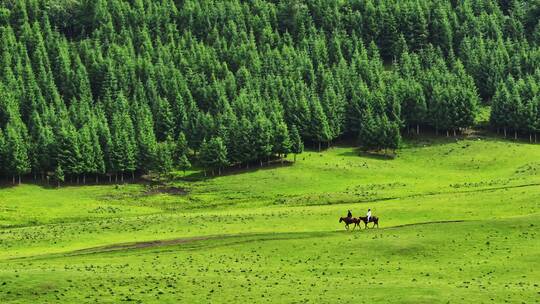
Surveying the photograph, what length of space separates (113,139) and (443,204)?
93.9 m

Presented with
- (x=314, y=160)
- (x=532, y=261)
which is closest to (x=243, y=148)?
(x=314, y=160)

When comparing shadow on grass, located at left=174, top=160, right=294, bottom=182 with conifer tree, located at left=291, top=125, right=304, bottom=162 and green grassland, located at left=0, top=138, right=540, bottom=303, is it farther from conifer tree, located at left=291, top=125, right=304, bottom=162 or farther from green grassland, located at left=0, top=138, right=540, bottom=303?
green grassland, located at left=0, top=138, right=540, bottom=303

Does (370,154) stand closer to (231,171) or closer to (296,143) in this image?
(296,143)

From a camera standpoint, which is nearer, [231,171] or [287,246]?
[287,246]

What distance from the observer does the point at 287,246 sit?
8931 centimetres

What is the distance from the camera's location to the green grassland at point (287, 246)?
7250cm

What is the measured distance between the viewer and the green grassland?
72.5 m

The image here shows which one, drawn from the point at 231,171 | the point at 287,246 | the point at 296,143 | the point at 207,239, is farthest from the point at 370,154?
the point at 287,246

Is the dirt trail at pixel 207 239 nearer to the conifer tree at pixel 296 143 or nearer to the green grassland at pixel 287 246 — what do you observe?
the green grassland at pixel 287 246

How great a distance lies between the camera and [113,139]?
187 metres

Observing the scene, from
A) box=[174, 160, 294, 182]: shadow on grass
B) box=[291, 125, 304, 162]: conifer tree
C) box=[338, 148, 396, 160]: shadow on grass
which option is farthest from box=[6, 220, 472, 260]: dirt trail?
box=[338, 148, 396, 160]: shadow on grass

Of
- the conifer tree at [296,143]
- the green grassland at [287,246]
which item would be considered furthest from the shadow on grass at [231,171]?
the green grassland at [287,246]

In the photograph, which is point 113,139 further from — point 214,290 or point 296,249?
point 214,290

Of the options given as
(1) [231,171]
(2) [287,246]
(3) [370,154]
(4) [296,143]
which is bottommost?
(2) [287,246]
